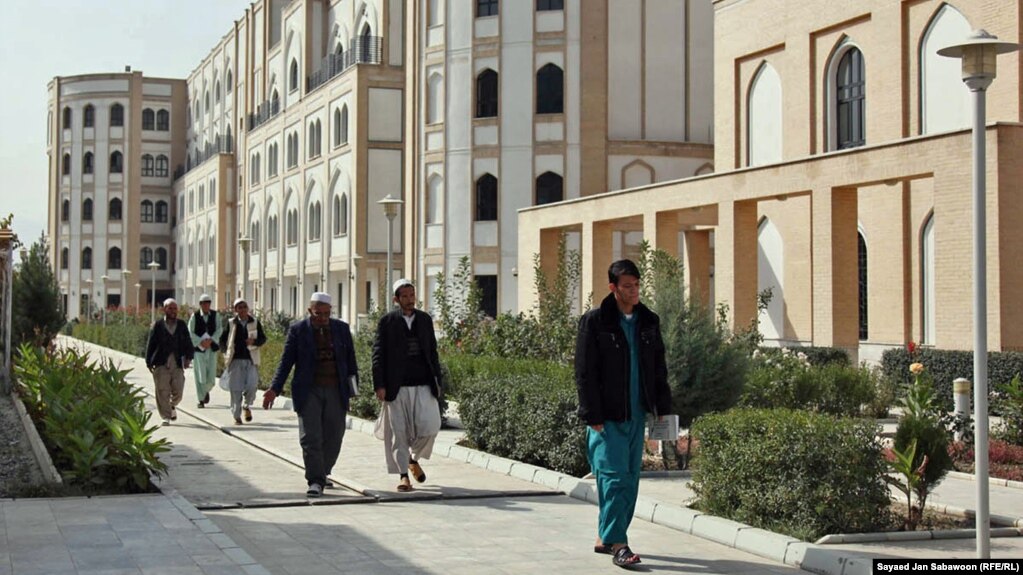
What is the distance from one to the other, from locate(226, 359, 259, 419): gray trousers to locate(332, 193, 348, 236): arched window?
28428 millimetres

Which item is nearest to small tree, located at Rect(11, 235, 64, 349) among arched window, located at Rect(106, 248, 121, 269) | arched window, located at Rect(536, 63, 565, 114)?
arched window, located at Rect(536, 63, 565, 114)

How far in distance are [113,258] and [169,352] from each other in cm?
6712

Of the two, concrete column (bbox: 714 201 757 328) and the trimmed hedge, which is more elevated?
concrete column (bbox: 714 201 757 328)

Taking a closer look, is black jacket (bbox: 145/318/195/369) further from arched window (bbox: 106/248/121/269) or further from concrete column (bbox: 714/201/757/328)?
arched window (bbox: 106/248/121/269)

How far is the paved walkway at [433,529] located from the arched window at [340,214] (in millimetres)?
33700

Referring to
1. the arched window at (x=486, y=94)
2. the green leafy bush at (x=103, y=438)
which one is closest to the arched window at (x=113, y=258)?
the arched window at (x=486, y=94)

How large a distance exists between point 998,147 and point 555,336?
720 centimetres

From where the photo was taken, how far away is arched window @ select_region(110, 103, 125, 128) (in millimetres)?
80688

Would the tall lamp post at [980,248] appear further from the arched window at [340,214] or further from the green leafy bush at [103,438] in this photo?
the arched window at [340,214]

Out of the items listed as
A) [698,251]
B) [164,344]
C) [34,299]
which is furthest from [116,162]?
[164,344]

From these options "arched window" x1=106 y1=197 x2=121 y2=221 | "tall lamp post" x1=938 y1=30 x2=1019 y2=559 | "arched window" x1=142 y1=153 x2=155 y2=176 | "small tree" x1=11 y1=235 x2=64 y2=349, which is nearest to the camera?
"tall lamp post" x1=938 y1=30 x2=1019 y2=559

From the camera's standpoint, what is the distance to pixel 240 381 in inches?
697

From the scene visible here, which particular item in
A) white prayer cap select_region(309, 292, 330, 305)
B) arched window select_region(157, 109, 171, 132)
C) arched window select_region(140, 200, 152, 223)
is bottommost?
white prayer cap select_region(309, 292, 330, 305)

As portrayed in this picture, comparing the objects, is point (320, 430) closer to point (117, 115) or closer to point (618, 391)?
point (618, 391)
